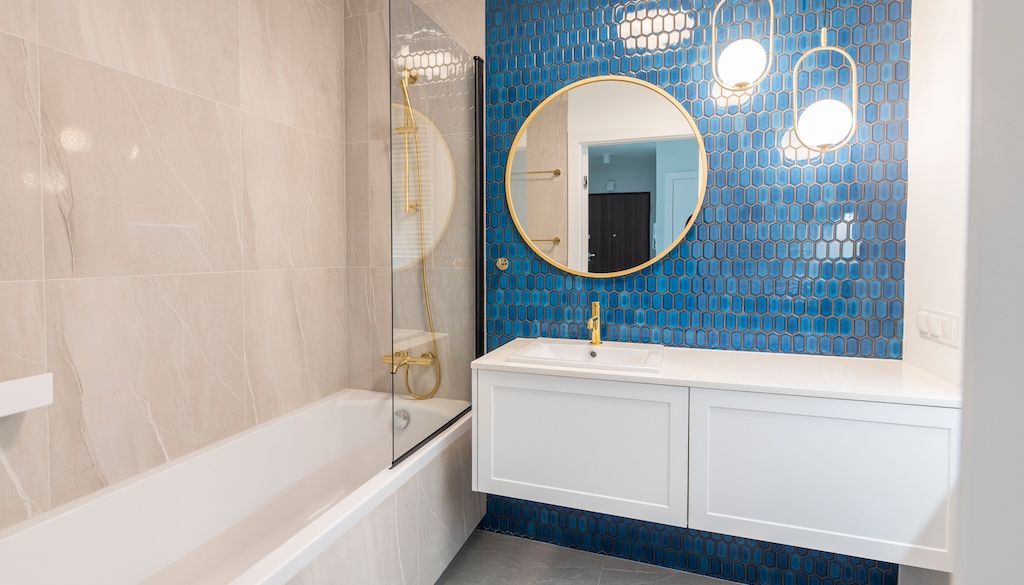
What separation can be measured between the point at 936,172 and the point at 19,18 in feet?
8.95

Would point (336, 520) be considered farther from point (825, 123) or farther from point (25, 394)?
point (825, 123)

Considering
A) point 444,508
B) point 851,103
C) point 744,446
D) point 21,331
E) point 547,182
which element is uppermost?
point 851,103

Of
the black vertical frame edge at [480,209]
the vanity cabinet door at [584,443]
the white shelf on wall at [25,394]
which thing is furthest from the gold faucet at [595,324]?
the white shelf on wall at [25,394]

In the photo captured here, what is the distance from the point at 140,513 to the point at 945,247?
8.76 feet

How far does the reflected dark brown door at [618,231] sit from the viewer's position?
2.35 metres

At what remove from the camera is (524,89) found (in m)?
2.52

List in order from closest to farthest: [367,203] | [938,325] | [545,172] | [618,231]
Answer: [938,325]
[618,231]
[545,172]
[367,203]

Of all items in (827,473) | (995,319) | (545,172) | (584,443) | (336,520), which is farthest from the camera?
(545,172)


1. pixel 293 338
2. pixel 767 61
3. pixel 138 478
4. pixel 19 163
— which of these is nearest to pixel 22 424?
pixel 138 478

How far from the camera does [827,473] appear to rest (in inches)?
65.8

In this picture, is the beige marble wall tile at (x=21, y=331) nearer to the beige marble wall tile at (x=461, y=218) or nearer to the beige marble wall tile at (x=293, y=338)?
the beige marble wall tile at (x=293, y=338)

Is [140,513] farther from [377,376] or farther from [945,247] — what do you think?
[945,247]

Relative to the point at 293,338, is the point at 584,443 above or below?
below

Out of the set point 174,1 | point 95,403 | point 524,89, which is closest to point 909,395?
point 524,89
